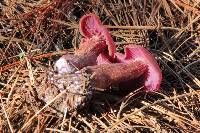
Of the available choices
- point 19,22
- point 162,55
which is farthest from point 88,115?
point 19,22

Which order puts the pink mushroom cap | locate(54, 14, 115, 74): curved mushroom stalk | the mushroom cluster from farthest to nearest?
the pink mushroom cap → locate(54, 14, 115, 74): curved mushroom stalk → the mushroom cluster

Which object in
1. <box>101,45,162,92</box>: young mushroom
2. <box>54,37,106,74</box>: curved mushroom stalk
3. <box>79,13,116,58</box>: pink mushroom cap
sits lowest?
<box>101,45,162,92</box>: young mushroom

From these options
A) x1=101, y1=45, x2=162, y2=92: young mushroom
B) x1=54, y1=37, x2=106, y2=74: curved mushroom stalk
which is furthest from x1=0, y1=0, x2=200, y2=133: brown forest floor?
x1=54, y1=37, x2=106, y2=74: curved mushroom stalk

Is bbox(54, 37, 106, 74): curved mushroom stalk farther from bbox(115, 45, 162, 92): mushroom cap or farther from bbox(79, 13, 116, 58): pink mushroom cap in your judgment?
bbox(115, 45, 162, 92): mushroom cap

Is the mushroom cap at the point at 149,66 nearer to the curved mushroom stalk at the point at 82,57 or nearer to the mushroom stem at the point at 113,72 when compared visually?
the mushroom stem at the point at 113,72

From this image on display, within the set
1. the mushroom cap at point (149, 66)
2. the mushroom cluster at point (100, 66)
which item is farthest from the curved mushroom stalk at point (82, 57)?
the mushroom cap at point (149, 66)

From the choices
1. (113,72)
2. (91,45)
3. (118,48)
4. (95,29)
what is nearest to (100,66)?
(113,72)

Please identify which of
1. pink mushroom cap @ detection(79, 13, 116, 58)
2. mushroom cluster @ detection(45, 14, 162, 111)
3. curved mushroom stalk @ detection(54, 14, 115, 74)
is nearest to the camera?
mushroom cluster @ detection(45, 14, 162, 111)
